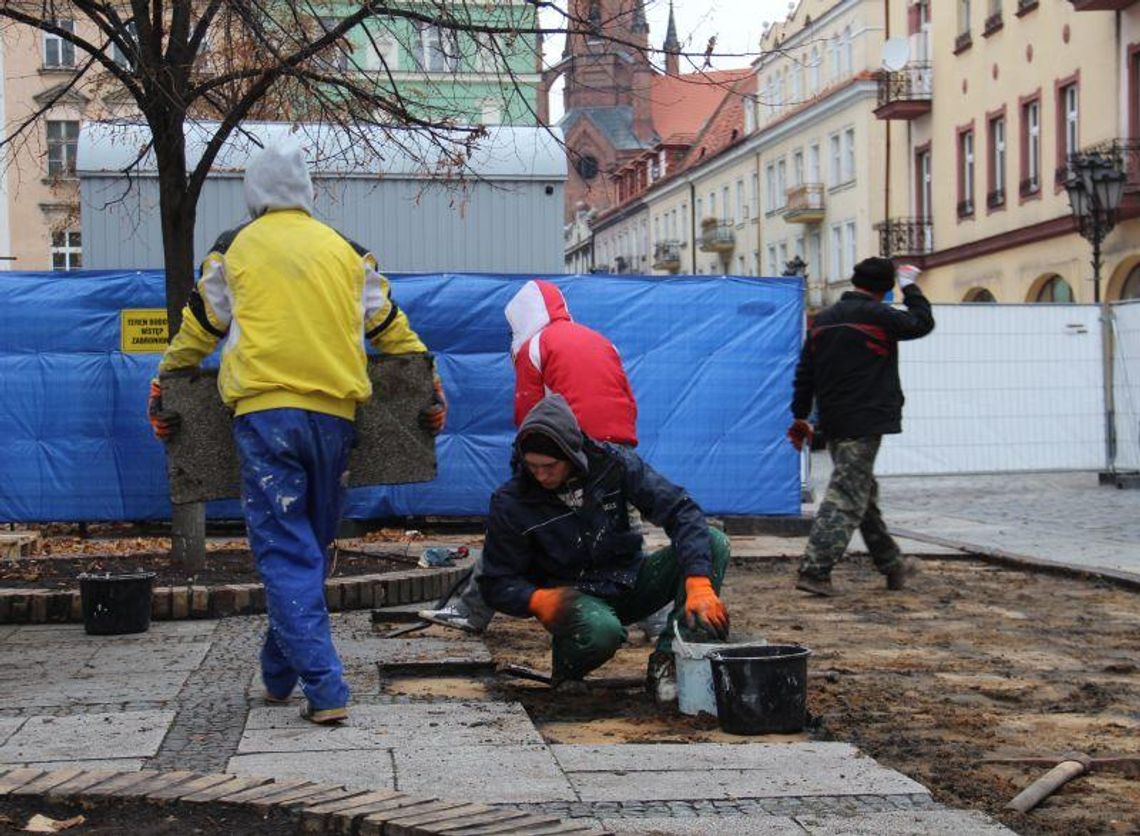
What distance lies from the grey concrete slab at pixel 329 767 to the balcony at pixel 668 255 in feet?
272

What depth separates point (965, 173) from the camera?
47.5m

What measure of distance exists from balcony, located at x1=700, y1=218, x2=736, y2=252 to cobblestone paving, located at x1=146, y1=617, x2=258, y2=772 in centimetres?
7063

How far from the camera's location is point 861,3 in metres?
58.5

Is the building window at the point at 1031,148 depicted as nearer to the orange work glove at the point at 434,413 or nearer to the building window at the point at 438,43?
the building window at the point at 438,43

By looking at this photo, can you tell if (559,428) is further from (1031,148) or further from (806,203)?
(806,203)

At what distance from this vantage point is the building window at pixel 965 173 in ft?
154

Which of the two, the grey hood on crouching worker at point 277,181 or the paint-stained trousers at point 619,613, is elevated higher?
the grey hood on crouching worker at point 277,181

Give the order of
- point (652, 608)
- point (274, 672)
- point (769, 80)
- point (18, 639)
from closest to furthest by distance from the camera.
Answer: point (274, 672), point (652, 608), point (18, 639), point (769, 80)

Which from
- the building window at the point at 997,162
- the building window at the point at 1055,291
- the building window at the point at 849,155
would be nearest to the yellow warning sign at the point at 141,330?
the building window at the point at 1055,291

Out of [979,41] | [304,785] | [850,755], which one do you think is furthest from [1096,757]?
[979,41]

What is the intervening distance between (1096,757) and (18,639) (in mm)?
4941

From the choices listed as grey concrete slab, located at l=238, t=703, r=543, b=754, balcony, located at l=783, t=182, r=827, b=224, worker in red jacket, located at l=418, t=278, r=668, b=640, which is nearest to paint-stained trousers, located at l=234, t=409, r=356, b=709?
grey concrete slab, located at l=238, t=703, r=543, b=754

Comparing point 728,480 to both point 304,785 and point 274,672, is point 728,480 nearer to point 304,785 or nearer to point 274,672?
point 274,672

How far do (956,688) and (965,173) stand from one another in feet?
138
